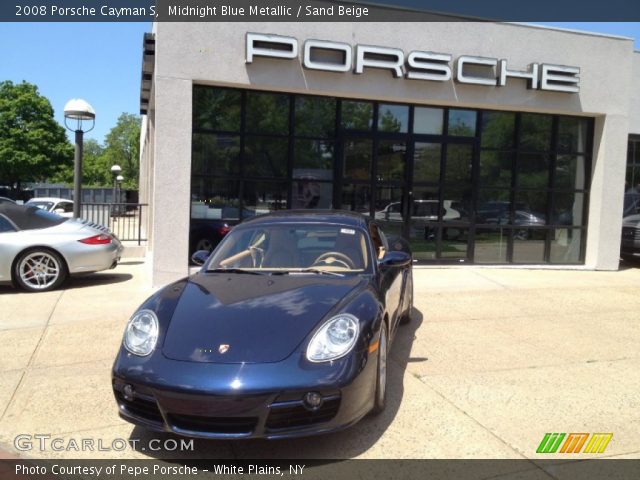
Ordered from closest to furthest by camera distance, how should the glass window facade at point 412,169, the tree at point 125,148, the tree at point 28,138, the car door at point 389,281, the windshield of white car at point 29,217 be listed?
the car door at point 389,281, the windshield of white car at point 29,217, the glass window facade at point 412,169, the tree at point 28,138, the tree at point 125,148

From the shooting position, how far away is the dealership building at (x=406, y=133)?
9.20 meters

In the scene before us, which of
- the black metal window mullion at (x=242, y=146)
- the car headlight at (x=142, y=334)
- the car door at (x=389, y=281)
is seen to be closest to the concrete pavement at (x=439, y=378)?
the car door at (x=389, y=281)

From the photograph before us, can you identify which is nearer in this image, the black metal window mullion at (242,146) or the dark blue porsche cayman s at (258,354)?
the dark blue porsche cayman s at (258,354)

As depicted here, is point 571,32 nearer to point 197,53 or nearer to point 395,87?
point 395,87

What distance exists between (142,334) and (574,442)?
9.25 ft

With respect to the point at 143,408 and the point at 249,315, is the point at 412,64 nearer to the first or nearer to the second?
the point at 249,315

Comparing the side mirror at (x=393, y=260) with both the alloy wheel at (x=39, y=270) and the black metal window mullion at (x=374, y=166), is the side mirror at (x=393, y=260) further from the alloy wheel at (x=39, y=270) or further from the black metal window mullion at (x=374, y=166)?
the black metal window mullion at (x=374, y=166)

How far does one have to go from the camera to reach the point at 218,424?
3160 millimetres

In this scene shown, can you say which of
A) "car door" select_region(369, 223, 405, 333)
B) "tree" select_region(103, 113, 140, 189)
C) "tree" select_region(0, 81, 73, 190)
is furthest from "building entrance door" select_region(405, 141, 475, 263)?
"tree" select_region(103, 113, 140, 189)

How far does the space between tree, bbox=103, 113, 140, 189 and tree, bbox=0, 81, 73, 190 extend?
82.0ft

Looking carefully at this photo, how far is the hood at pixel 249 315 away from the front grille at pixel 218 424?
31 cm

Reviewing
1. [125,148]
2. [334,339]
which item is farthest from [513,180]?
[125,148]

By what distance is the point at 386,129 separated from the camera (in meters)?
11.0

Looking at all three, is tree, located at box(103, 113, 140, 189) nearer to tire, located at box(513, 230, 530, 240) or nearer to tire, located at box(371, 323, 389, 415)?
tire, located at box(513, 230, 530, 240)
